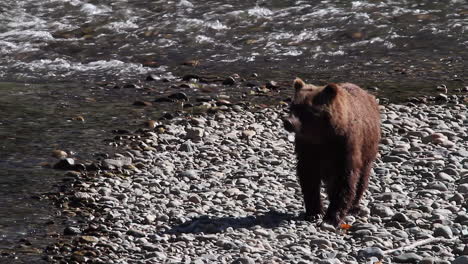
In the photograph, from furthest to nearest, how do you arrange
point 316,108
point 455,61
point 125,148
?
point 455,61
point 125,148
point 316,108

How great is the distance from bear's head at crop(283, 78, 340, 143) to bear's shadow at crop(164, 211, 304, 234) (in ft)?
2.67

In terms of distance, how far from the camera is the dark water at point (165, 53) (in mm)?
11172

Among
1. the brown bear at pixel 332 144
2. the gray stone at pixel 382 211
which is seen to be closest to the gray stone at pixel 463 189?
the gray stone at pixel 382 211

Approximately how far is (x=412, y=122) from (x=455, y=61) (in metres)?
3.82

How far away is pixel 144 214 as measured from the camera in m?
8.08

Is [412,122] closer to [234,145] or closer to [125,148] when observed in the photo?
[234,145]

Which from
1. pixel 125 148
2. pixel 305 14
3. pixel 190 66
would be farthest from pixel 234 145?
pixel 305 14

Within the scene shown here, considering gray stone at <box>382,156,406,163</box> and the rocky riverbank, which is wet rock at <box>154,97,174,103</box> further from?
gray stone at <box>382,156,406,163</box>

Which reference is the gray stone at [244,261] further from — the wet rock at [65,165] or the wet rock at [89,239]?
the wet rock at [65,165]

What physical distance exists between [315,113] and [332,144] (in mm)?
337

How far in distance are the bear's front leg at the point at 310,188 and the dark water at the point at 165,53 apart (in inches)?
98.5

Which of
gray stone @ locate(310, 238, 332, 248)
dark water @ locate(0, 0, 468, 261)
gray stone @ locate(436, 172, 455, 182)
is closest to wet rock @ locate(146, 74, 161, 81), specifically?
dark water @ locate(0, 0, 468, 261)

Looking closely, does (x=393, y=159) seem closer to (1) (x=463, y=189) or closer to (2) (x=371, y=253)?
(1) (x=463, y=189)

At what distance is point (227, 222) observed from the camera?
7852 millimetres
